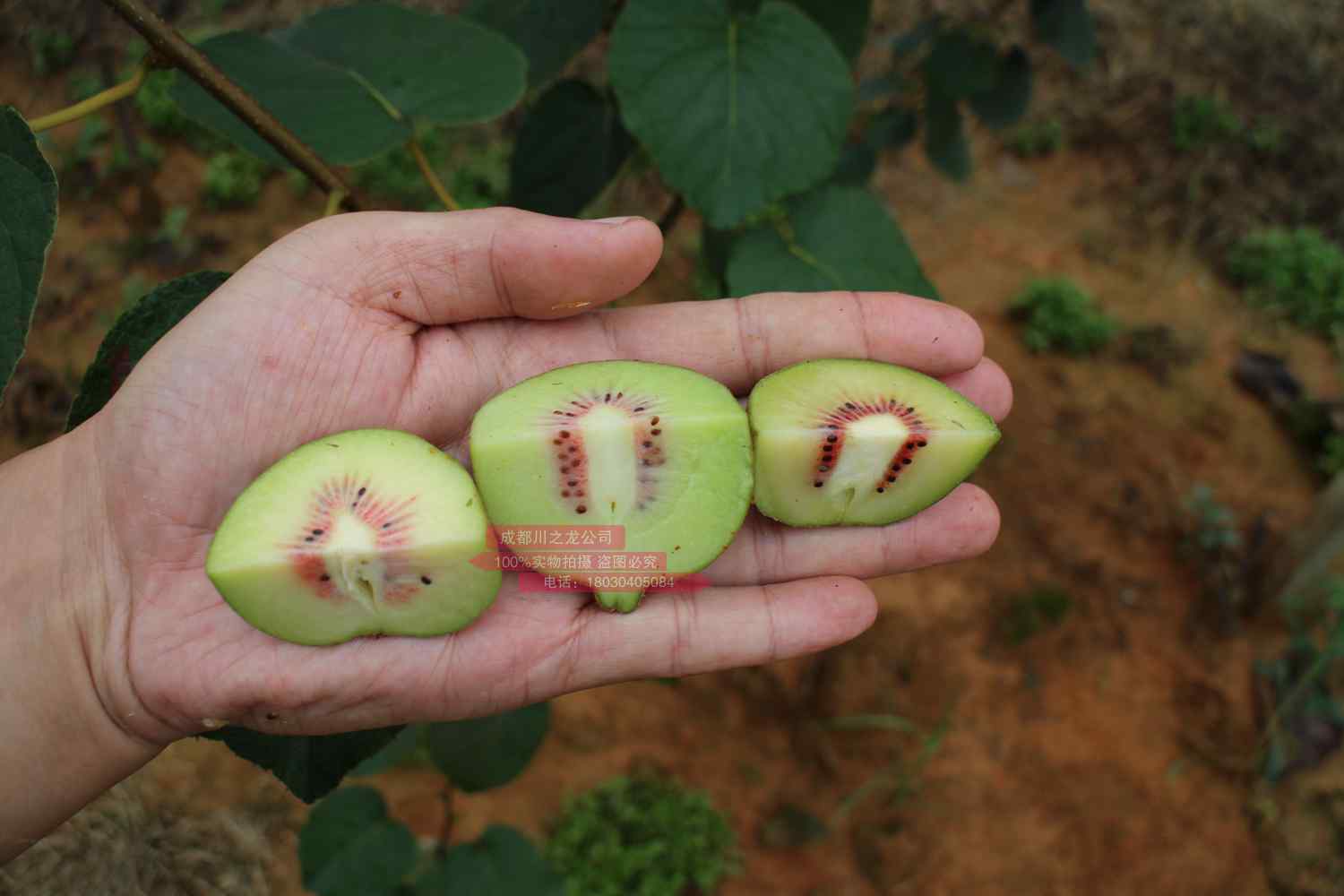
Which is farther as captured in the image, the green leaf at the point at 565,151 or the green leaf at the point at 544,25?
the green leaf at the point at 565,151

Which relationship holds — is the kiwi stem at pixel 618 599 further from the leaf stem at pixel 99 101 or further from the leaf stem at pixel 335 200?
the leaf stem at pixel 99 101

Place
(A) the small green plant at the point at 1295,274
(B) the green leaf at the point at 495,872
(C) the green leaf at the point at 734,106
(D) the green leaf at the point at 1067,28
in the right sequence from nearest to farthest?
1. (C) the green leaf at the point at 734,106
2. (B) the green leaf at the point at 495,872
3. (D) the green leaf at the point at 1067,28
4. (A) the small green plant at the point at 1295,274

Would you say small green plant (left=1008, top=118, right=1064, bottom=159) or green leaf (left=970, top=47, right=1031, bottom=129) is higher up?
green leaf (left=970, top=47, right=1031, bottom=129)

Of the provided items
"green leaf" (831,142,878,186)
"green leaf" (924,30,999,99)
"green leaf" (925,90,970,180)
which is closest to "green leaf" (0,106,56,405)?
"green leaf" (831,142,878,186)

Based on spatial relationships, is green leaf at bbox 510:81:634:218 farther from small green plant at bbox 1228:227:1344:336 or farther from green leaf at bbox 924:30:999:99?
small green plant at bbox 1228:227:1344:336

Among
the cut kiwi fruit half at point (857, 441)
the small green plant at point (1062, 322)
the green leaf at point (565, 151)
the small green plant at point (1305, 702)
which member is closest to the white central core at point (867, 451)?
the cut kiwi fruit half at point (857, 441)

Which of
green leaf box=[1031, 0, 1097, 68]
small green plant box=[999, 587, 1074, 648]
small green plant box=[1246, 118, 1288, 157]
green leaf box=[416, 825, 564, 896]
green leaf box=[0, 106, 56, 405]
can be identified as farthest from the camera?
small green plant box=[1246, 118, 1288, 157]
